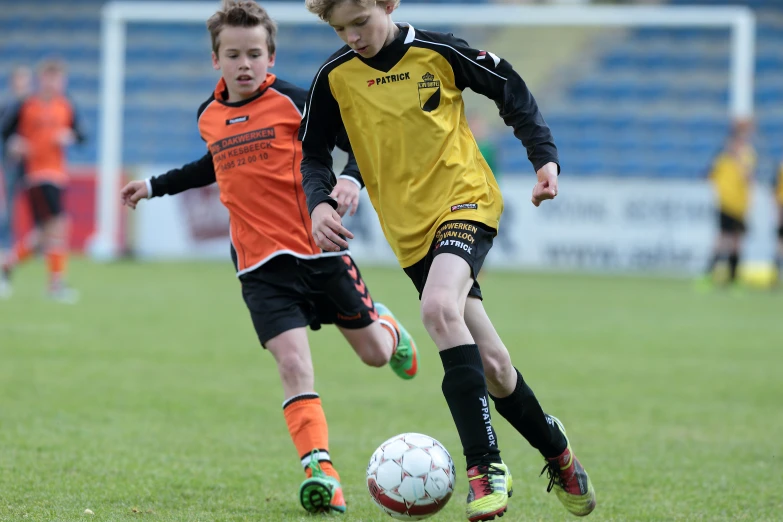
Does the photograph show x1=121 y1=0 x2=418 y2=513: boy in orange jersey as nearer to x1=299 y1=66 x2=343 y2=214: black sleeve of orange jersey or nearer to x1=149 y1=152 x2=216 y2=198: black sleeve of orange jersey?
x1=149 y1=152 x2=216 y2=198: black sleeve of orange jersey

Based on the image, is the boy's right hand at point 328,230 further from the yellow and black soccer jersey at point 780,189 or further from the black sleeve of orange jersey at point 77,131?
the yellow and black soccer jersey at point 780,189

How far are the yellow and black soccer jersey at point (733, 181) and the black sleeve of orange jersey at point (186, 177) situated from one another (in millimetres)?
12337

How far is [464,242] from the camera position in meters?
3.69

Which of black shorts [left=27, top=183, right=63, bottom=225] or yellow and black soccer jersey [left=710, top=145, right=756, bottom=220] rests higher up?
yellow and black soccer jersey [left=710, top=145, right=756, bottom=220]

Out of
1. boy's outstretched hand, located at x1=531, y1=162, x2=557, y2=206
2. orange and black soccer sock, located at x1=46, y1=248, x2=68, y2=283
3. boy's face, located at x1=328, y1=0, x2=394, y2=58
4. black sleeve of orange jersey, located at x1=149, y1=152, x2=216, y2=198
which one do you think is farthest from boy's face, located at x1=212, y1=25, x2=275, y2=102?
orange and black soccer sock, located at x1=46, y1=248, x2=68, y2=283

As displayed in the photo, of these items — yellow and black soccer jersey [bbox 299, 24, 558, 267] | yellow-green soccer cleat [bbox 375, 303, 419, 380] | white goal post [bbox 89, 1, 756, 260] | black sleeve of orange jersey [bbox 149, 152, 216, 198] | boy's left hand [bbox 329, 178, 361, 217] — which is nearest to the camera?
yellow and black soccer jersey [bbox 299, 24, 558, 267]

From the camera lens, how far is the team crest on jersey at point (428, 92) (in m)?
3.81

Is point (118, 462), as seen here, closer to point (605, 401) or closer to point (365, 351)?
point (365, 351)

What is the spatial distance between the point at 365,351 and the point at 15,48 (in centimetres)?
2077

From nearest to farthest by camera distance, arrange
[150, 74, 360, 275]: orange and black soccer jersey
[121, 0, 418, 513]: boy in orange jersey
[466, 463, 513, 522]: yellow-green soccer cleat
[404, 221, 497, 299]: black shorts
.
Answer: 1. [466, 463, 513, 522]: yellow-green soccer cleat
2. [404, 221, 497, 299]: black shorts
3. [121, 0, 418, 513]: boy in orange jersey
4. [150, 74, 360, 275]: orange and black soccer jersey

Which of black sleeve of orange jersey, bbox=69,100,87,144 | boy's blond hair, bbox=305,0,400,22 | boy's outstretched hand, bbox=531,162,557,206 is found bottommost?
boy's outstretched hand, bbox=531,162,557,206

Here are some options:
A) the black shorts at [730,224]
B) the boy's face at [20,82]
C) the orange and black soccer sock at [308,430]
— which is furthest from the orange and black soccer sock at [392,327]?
the black shorts at [730,224]

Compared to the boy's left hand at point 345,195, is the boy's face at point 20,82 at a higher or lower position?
higher

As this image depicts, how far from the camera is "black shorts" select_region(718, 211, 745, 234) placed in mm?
15742
